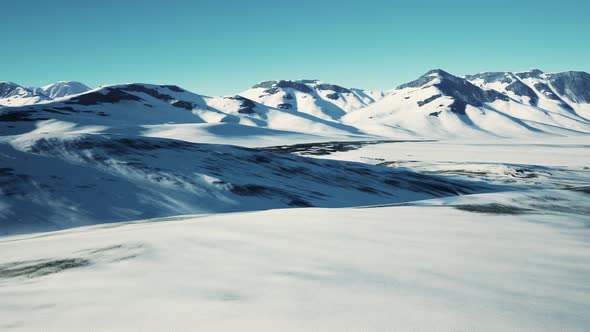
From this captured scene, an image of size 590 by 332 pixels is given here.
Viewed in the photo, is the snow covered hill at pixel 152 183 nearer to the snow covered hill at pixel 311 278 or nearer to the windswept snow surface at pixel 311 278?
the snow covered hill at pixel 311 278

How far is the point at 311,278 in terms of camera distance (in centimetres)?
359

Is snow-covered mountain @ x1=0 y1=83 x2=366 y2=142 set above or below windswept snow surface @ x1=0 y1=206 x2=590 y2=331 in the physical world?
above

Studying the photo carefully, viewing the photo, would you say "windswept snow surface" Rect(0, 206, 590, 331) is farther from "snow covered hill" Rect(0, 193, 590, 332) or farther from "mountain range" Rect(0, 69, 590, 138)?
"mountain range" Rect(0, 69, 590, 138)

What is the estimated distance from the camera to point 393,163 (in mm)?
40625

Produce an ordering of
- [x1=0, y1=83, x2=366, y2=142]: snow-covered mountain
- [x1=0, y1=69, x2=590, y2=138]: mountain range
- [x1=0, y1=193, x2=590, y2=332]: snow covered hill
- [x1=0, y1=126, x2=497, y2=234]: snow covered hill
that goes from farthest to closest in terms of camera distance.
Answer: [x1=0, y1=69, x2=590, y2=138]: mountain range, [x1=0, y1=83, x2=366, y2=142]: snow-covered mountain, [x1=0, y1=126, x2=497, y2=234]: snow covered hill, [x1=0, y1=193, x2=590, y2=332]: snow covered hill

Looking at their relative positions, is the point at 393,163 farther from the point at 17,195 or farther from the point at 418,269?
the point at 418,269

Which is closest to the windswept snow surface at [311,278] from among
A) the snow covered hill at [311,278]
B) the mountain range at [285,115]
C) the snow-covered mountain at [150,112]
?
the snow covered hill at [311,278]

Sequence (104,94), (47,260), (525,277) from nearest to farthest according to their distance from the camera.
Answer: (525,277)
(47,260)
(104,94)

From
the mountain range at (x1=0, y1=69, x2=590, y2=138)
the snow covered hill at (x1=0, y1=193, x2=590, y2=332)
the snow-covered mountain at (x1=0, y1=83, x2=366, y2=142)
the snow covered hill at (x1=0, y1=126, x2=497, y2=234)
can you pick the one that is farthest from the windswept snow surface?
the mountain range at (x1=0, y1=69, x2=590, y2=138)

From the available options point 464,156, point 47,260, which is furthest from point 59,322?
point 464,156

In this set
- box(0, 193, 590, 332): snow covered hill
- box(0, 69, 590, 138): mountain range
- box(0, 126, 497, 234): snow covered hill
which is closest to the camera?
box(0, 193, 590, 332): snow covered hill

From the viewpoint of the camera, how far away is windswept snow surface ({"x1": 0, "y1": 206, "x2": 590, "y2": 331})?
2715 mm

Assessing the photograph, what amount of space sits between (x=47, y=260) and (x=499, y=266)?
5665mm

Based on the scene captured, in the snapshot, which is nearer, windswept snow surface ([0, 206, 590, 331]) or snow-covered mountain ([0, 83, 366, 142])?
windswept snow surface ([0, 206, 590, 331])
